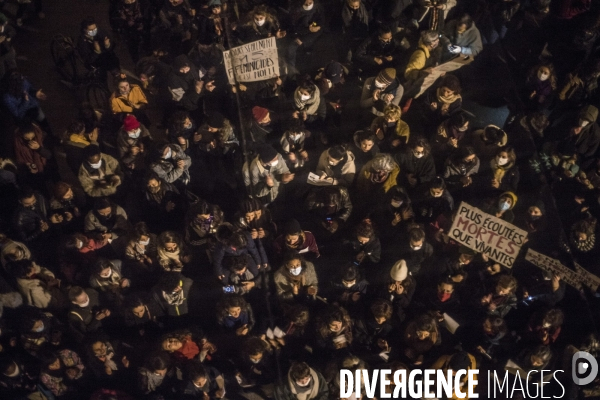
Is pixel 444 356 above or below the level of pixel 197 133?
below

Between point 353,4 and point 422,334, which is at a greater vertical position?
point 353,4

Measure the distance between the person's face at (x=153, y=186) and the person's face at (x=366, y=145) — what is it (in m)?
2.45

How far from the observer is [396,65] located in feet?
27.6

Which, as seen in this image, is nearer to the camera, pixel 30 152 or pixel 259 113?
pixel 30 152

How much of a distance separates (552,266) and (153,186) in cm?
461

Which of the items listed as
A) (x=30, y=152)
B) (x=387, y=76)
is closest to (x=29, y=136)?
(x=30, y=152)

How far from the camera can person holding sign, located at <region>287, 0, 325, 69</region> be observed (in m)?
8.42

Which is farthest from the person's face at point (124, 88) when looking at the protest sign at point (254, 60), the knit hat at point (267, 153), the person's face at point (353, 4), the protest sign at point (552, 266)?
the protest sign at point (552, 266)

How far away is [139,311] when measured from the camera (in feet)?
21.6

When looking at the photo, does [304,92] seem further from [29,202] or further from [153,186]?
[29,202]

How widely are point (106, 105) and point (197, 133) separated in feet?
4.55

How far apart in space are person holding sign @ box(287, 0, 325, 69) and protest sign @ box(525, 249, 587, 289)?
4062mm

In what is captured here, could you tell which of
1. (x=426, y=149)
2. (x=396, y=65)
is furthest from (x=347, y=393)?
(x=396, y=65)

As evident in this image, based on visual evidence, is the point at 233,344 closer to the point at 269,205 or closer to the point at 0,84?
the point at 269,205
